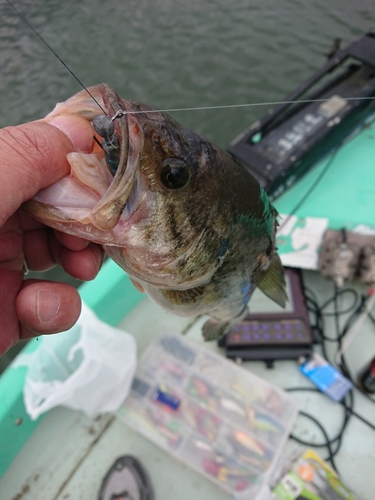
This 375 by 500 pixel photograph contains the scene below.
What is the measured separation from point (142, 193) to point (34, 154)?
0.88 feet

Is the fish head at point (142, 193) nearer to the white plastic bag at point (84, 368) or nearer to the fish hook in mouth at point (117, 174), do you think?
the fish hook in mouth at point (117, 174)

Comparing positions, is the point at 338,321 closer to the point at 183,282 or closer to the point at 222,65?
the point at 183,282

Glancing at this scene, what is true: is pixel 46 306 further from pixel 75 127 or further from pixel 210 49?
pixel 210 49

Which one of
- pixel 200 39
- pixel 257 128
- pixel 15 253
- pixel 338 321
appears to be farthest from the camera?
pixel 200 39

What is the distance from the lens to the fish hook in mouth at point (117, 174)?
2.71 ft

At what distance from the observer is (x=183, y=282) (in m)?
1.11

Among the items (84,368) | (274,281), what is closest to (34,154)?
(274,281)

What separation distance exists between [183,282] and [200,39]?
539 cm

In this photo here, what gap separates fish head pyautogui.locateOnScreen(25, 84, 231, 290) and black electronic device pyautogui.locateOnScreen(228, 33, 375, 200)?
58.3 inches

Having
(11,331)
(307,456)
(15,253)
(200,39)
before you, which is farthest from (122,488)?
(200,39)

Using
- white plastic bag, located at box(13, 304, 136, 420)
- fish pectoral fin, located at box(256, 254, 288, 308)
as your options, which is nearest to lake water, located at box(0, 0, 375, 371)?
white plastic bag, located at box(13, 304, 136, 420)

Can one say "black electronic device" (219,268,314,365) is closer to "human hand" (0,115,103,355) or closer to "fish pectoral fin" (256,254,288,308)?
"fish pectoral fin" (256,254,288,308)

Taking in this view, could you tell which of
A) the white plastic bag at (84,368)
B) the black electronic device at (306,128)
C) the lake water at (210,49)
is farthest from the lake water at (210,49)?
the white plastic bag at (84,368)

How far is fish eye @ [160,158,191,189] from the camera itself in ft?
3.02
